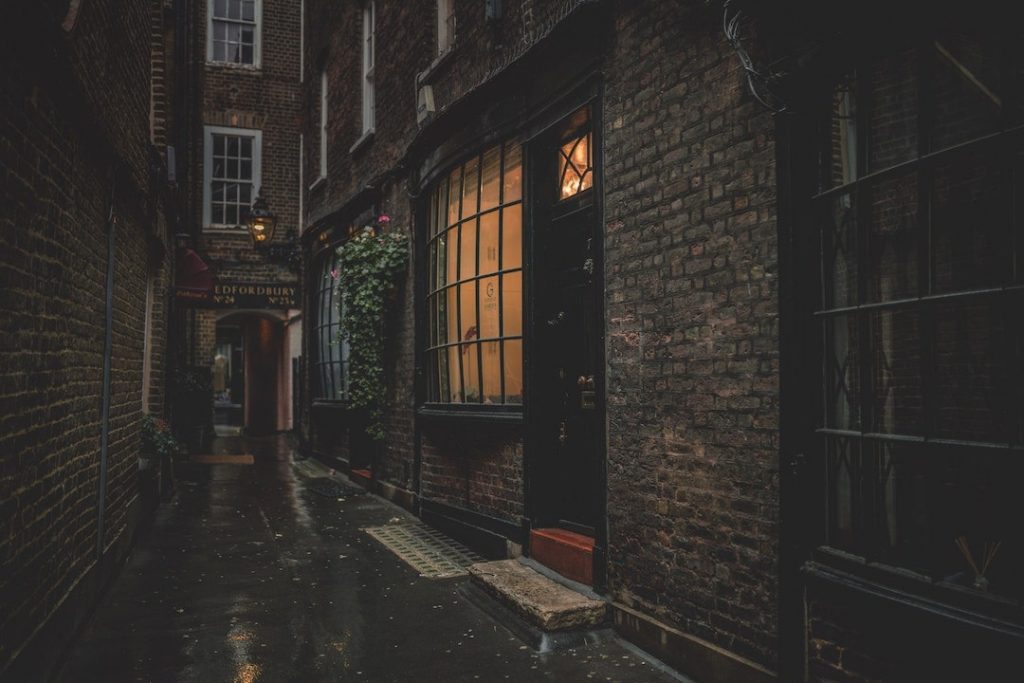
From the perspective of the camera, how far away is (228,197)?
15.8m

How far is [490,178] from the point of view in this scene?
655 centimetres

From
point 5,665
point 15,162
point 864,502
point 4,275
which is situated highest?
point 15,162

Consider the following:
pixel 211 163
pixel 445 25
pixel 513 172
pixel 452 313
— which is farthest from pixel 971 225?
pixel 211 163

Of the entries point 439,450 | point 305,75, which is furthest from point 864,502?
point 305,75

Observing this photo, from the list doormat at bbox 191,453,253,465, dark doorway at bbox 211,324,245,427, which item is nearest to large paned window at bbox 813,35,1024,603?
doormat at bbox 191,453,253,465

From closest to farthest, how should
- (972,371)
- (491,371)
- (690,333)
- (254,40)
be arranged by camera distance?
1. (972,371)
2. (690,333)
3. (491,371)
4. (254,40)

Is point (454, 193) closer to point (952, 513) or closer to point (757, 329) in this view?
point (757, 329)

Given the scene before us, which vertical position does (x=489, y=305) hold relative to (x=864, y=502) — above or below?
above

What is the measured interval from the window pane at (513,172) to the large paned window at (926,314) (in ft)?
10.2

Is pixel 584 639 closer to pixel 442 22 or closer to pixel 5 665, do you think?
pixel 5 665

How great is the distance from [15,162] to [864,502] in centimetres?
373

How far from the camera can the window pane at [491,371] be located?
248 inches

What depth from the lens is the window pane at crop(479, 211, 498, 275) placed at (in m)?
6.41

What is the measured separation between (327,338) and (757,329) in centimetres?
897
